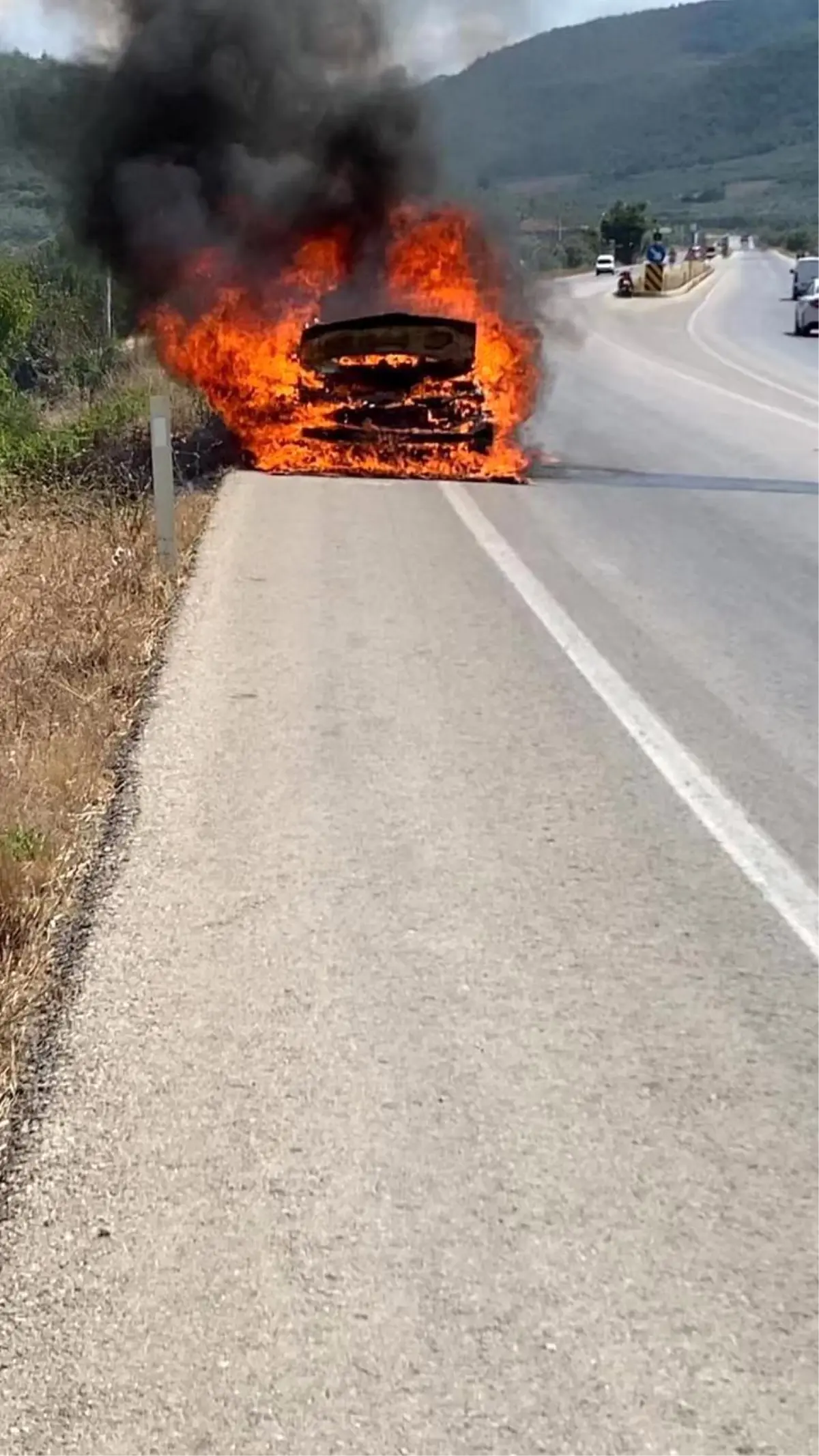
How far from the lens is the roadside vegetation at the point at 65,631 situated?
5020mm

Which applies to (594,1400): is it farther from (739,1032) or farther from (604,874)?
(604,874)

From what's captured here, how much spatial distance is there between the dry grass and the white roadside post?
0.49 ft

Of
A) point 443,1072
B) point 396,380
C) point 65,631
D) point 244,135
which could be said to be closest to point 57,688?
point 65,631

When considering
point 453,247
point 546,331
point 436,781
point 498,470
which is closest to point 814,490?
point 498,470

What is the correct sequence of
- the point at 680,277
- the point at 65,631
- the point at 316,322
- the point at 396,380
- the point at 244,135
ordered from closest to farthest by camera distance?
the point at 65,631 < the point at 396,380 < the point at 316,322 < the point at 244,135 < the point at 680,277

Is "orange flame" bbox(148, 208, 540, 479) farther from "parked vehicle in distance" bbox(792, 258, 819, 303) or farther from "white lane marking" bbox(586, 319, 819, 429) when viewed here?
"parked vehicle in distance" bbox(792, 258, 819, 303)

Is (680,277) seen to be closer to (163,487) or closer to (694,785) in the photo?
(163,487)

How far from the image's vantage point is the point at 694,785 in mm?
6191

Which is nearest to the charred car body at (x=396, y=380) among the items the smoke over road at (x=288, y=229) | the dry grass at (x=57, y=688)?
the smoke over road at (x=288, y=229)

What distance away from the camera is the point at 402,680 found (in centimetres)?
771

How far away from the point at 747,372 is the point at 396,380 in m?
15.7

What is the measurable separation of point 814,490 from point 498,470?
2.90m

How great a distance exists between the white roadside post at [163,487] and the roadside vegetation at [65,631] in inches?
4.5

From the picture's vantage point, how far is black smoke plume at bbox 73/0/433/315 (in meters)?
17.7
